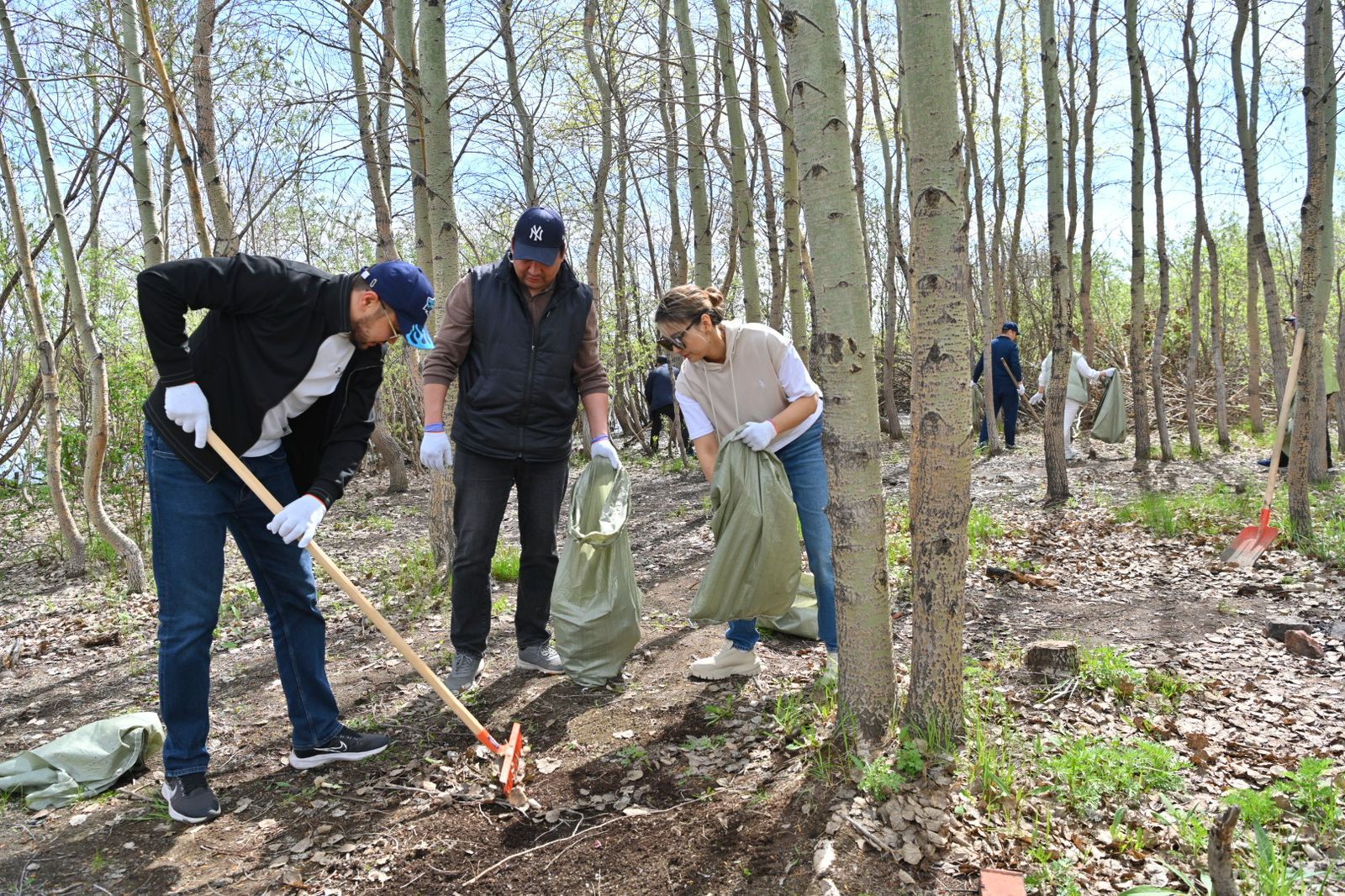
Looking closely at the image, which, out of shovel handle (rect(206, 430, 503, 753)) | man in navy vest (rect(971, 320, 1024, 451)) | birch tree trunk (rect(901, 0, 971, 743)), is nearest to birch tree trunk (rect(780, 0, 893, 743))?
birch tree trunk (rect(901, 0, 971, 743))

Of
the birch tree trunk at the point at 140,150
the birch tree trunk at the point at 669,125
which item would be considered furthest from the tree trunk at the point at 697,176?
the birch tree trunk at the point at 140,150

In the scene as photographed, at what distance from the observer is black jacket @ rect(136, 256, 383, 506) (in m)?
2.37

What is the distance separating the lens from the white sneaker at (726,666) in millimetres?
3322

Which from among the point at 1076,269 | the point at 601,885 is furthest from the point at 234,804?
the point at 1076,269

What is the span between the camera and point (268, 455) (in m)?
2.69

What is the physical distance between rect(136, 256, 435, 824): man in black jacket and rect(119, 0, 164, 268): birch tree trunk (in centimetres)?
349

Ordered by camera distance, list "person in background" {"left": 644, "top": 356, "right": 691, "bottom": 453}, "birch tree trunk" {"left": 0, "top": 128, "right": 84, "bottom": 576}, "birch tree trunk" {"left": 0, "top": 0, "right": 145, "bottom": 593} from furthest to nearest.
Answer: "person in background" {"left": 644, "top": 356, "right": 691, "bottom": 453}, "birch tree trunk" {"left": 0, "top": 128, "right": 84, "bottom": 576}, "birch tree trunk" {"left": 0, "top": 0, "right": 145, "bottom": 593}

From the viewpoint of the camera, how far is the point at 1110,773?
2359mm

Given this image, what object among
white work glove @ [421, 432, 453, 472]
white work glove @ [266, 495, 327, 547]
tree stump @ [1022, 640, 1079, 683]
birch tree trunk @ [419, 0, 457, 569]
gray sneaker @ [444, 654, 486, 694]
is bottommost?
tree stump @ [1022, 640, 1079, 683]

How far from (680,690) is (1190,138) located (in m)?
8.41

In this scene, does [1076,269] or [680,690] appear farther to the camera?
[1076,269]

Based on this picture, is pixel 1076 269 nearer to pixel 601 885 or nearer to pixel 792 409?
pixel 792 409

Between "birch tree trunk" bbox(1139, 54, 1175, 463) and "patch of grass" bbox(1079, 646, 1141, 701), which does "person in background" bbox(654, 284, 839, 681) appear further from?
"birch tree trunk" bbox(1139, 54, 1175, 463)

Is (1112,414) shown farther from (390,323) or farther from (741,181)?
(390,323)
